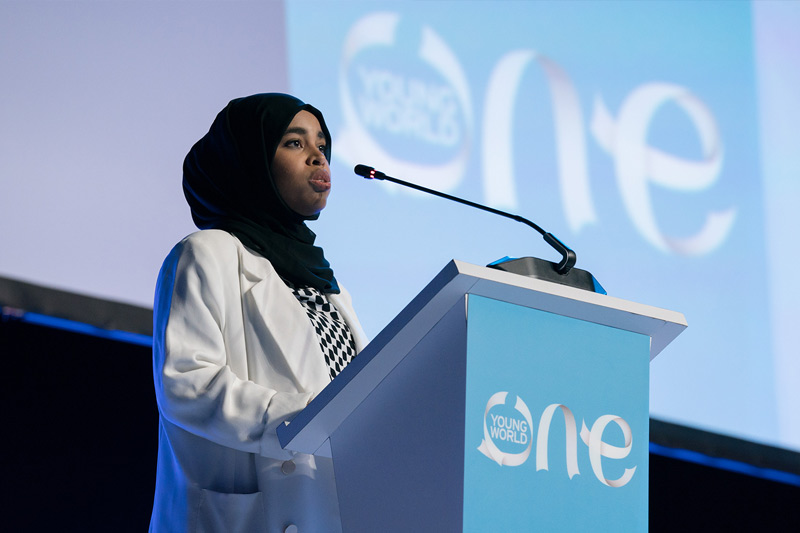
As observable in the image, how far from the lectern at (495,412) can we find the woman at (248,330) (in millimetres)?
171

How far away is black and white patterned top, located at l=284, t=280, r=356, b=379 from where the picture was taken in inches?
73.6

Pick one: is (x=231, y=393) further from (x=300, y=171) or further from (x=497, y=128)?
(x=497, y=128)

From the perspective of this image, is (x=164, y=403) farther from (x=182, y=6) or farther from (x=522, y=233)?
(x=522, y=233)

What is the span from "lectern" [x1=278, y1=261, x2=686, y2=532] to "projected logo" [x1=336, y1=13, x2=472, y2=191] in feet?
5.08

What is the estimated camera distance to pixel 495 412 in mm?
1215

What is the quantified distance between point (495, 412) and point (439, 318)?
149 mm

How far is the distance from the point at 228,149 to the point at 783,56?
2.66 m

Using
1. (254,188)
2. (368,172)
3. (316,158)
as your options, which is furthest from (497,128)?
(368,172)

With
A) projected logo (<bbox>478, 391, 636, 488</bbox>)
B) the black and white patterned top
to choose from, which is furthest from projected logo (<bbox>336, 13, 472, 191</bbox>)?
projected logo (<bbox>478, 391, 636, 488</bbox>)

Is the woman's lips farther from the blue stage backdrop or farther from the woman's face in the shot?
the blue stage backdrop

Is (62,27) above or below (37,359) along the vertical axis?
above

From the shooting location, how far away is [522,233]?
307 centimetres

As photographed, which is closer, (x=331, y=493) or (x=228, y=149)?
(x=331, y=493)

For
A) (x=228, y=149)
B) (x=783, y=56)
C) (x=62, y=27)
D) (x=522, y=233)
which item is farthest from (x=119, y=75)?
(x=783, y=56)
